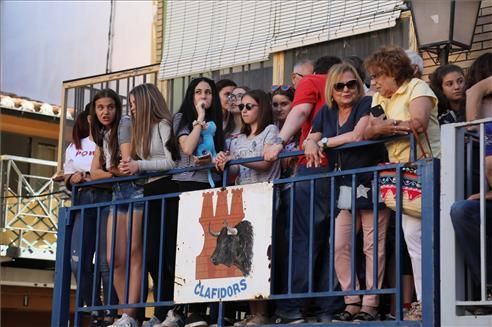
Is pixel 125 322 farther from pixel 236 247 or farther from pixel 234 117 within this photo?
pixel 234 117

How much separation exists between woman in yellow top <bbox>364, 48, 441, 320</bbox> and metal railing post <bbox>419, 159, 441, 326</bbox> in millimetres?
180

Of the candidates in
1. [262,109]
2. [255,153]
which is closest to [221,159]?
[255,153]

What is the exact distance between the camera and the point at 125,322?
8430mm

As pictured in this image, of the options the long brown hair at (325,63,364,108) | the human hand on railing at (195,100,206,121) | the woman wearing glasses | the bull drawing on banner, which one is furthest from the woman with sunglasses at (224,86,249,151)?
the long brown hair at (325,63,364,108)

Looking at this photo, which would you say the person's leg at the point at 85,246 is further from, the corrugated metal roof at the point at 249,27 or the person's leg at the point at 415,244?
the corrugated metal roof at the point at 249,27

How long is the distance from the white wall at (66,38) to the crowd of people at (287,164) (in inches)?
373

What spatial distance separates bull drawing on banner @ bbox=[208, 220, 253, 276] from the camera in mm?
7660

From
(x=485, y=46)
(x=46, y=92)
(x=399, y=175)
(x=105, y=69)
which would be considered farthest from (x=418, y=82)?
(x=46, y=92)

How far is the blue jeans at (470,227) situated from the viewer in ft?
21.0

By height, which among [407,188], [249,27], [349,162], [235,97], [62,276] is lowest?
[62,276]

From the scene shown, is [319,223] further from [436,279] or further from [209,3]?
[209,3]

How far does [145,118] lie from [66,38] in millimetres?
12106

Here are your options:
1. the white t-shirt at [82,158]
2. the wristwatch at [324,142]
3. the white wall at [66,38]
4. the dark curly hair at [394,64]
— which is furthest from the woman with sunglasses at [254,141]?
the white wall at [66,38]

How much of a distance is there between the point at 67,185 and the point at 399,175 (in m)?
3.50
